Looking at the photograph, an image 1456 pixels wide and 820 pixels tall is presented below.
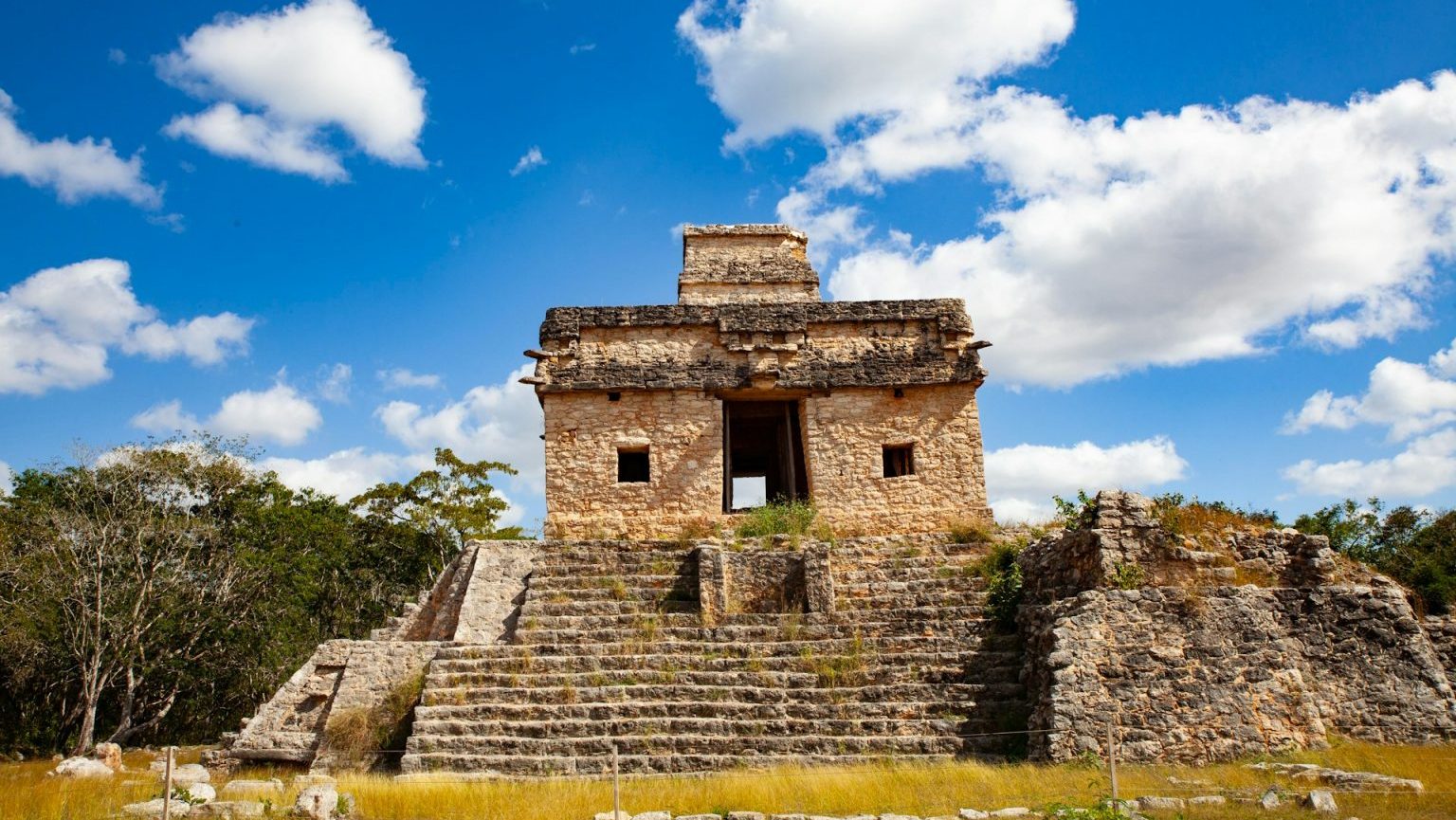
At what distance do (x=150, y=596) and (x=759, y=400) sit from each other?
534 inches

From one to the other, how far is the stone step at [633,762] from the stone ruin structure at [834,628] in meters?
0.03

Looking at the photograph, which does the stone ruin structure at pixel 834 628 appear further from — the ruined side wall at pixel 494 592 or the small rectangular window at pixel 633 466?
the small rectangular window at pixel 633 466

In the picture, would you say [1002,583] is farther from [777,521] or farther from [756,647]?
[777,521]

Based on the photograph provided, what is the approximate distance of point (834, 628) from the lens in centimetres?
1096

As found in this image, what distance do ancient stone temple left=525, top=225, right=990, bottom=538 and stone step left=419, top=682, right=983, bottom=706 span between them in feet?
15.9

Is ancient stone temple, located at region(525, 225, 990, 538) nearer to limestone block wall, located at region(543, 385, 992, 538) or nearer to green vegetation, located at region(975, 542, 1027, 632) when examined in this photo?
limestone block wall, located at region(543, 385, 992, 538)

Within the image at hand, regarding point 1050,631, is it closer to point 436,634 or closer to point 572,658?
point 572,658

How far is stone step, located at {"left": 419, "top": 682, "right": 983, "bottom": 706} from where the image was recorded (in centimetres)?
974

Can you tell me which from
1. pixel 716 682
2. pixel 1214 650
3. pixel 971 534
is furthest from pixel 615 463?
pixel 1214 650

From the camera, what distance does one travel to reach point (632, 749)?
360 inches

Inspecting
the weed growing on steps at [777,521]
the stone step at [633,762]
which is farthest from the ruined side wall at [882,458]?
the stone step at [633,762]

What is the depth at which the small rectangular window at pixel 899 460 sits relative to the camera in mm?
15508

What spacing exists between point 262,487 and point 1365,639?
894 inches

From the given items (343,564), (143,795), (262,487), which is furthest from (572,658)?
(343,564)
